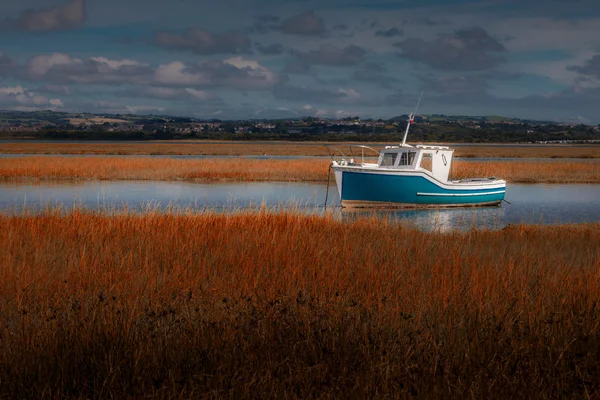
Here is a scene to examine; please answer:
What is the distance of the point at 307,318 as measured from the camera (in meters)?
7.58

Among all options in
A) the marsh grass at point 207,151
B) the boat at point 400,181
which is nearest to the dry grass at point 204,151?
the marsh grass at point 207,151

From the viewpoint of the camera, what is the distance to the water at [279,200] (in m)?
26.8

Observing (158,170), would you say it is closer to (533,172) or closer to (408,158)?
(408,158)

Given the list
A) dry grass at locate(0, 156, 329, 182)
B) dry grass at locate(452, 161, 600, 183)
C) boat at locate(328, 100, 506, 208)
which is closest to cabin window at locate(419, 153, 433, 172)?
boat at locate(328, 100, 506, 208)

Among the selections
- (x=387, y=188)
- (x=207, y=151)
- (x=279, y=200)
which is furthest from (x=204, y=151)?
(x=387, y=188)

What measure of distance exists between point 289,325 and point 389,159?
24.0 meters

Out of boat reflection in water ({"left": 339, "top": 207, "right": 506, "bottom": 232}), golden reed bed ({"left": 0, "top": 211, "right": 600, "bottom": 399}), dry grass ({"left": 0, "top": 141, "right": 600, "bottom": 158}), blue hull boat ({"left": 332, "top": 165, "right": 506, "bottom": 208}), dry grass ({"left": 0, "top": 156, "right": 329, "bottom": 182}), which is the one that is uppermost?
golden reed bed ({"left": 0, "top": 211, "right": 600, "bottom": 399})

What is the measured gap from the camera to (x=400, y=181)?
29656 millimetres

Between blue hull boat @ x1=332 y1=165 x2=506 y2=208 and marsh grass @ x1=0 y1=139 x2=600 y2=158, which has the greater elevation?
blue hull boat @ x1=332 y1=165 x2=506 y2=208

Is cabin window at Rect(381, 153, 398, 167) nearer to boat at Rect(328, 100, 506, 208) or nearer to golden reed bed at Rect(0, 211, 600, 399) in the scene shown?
boat at Rect(328, 100, 506, 208)

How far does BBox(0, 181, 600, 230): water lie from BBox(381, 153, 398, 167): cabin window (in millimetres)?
2479

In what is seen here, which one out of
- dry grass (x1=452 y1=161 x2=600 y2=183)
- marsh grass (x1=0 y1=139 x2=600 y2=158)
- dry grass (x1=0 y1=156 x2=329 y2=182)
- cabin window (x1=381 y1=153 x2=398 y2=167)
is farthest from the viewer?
marsh grass (x1=0 y1=139 x2=600 y2=158)

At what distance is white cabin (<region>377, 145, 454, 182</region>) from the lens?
3006 centimetres

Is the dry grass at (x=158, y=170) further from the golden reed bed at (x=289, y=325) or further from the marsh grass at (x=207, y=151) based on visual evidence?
the golden reed bed at (x=289, y=325)
